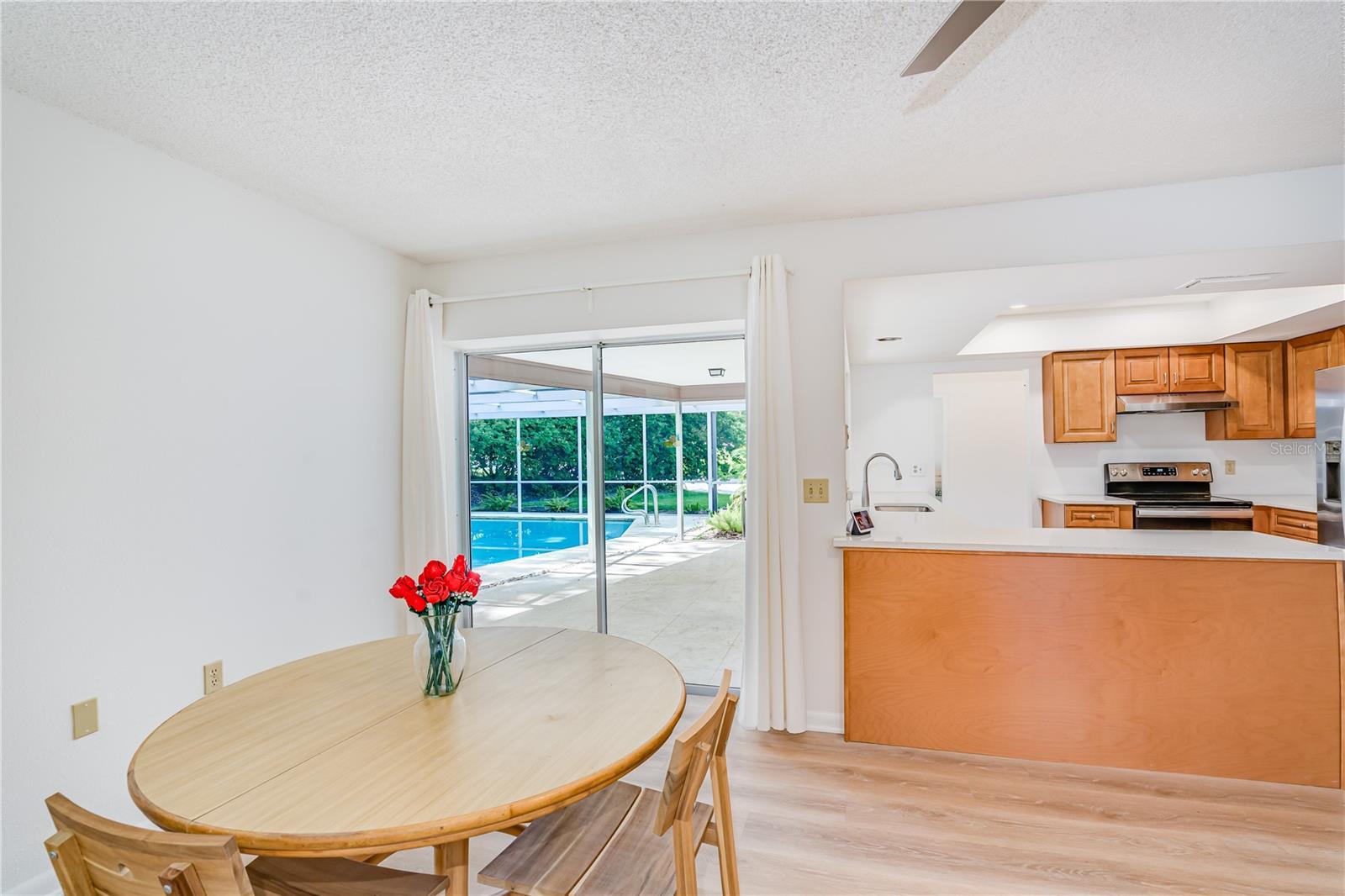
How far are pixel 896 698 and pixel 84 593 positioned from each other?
3.13 meters

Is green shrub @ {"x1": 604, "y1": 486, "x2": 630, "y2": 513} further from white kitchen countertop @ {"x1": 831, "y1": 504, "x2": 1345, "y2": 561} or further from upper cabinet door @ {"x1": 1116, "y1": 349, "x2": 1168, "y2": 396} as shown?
Result: upper cabinet door @ {"x1": 1116, "y1": 349, "x2": 1168, "y2": 396}

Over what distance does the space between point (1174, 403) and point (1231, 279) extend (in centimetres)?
193

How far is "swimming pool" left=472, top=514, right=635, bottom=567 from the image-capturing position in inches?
149

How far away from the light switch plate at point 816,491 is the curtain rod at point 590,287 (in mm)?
1045

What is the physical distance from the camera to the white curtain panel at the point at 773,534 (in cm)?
295

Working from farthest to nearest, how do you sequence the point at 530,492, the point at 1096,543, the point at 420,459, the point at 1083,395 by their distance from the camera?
the point at 1083,395
the point at 530,492
the point at 420,459
the point at 1096,543

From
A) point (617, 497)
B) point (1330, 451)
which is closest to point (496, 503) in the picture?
point (617, 497)

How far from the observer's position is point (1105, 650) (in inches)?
101

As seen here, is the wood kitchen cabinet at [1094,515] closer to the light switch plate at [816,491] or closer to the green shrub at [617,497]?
the light switch plate at [816,491]

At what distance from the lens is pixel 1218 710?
8.07ft

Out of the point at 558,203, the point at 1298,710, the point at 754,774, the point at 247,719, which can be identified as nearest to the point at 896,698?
the point at 754,774

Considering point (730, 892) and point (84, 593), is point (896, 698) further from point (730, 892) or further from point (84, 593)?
point (84, 593)

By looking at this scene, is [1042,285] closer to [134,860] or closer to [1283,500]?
[1283,500]

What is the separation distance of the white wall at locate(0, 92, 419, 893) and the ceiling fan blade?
2585 mm
